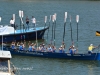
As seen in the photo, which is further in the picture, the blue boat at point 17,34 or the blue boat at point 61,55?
the blue boat at point 17,34

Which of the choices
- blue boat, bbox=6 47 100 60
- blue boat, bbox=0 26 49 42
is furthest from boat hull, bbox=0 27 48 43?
blue boat, bbox=6 47 100 60

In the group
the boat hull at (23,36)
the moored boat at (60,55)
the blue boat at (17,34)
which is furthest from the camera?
the boat hull at (23,36)

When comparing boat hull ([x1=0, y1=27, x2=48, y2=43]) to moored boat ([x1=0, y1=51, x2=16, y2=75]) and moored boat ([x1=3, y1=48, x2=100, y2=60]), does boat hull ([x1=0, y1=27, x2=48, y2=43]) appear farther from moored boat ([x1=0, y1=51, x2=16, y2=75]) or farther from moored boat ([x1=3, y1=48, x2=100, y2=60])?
moored boat ([x1=0, y1=51, x2=16, y2=75])

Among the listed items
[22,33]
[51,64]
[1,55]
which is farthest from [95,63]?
[1,55]

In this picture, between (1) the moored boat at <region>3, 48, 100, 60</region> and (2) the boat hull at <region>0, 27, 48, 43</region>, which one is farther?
(2) the boat hull at <region>0, 27, 48, 43</region>

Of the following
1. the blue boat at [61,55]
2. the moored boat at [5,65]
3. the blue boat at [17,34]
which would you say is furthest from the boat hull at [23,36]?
the moored boat at [5,65]

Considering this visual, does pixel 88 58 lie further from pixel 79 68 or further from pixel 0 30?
pixel 0 30

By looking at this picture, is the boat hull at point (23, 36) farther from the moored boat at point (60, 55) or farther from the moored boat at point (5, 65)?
the moored boat at point (5, 65)

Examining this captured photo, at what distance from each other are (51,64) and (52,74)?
4.33 meters

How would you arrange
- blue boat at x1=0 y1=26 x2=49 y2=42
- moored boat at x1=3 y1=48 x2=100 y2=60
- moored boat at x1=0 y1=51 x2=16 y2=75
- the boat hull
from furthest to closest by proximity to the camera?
the boat hull
blue boat at x1=0 y1=26 x2=49 y2=42
moored boat at x1=3 y1=48 x2=100 y2=60
moored boat at x1=0 y1=51 x2=16 y2=75

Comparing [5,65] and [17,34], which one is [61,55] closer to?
[17,34]

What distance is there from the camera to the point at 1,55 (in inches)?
1031

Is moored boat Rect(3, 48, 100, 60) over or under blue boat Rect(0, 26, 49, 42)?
under

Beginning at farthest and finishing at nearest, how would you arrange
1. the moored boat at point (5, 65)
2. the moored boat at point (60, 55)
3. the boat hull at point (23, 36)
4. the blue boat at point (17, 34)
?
the boat hull at point (23, 36), the blue boat at point (17, 34), the moored boat at point (60, 55), the moored boat at point (5, 65)
